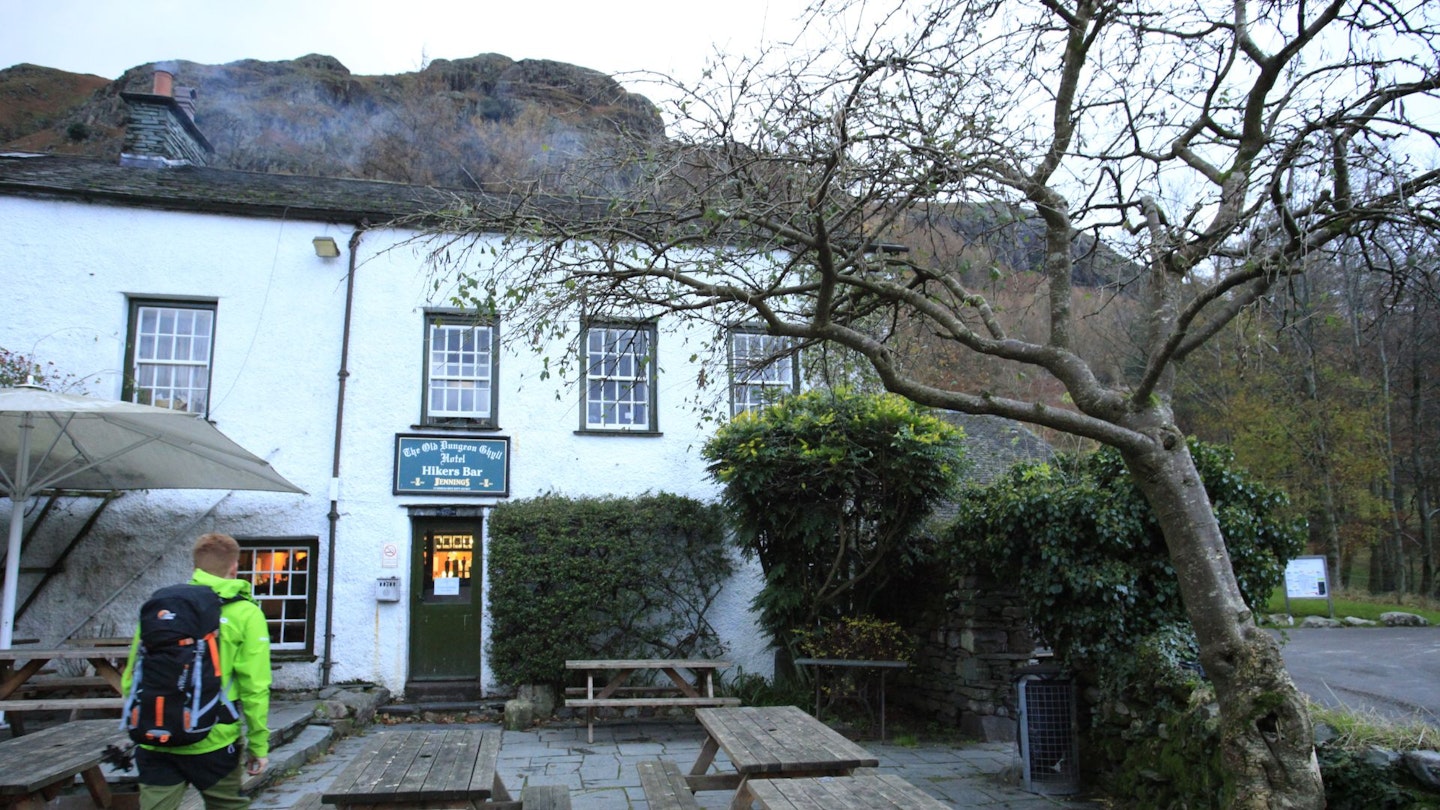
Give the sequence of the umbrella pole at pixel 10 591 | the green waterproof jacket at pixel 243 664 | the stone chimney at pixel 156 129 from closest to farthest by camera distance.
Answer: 1. the green waterproof jacket at pixel 243 664
2. the umbrella pole at pixel 10 591
3. the stone chimney at pixel 156 129

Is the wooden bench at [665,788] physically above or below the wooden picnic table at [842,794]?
below

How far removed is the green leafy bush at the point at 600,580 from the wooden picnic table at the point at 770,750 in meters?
4.05

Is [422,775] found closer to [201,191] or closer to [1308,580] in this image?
[201,191]

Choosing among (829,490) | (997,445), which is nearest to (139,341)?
(829,490)

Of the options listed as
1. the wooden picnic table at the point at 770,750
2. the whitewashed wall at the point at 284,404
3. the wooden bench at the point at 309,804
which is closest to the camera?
the wooden picnic table at the point at 770,750

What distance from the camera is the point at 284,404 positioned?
11.0 m

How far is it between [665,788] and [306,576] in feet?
22.3

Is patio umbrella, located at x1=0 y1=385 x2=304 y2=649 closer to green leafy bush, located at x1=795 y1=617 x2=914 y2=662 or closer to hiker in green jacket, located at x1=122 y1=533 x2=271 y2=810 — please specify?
hiker in green jacket, located at x1=122 y1=533 x2=271 y2=810

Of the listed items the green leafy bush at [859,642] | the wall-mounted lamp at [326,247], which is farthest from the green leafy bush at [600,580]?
the wall-mounted lamp at [326,247]

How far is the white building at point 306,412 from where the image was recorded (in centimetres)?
1050

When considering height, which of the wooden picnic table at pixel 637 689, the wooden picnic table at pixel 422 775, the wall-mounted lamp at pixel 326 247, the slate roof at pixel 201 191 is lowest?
the wooden picnic table at pixel 637 689

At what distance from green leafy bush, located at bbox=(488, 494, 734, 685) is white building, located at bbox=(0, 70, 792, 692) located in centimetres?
42

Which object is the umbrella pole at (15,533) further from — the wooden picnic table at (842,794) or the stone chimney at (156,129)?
the wooden picnic table at (842,794)

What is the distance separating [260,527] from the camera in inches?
424
